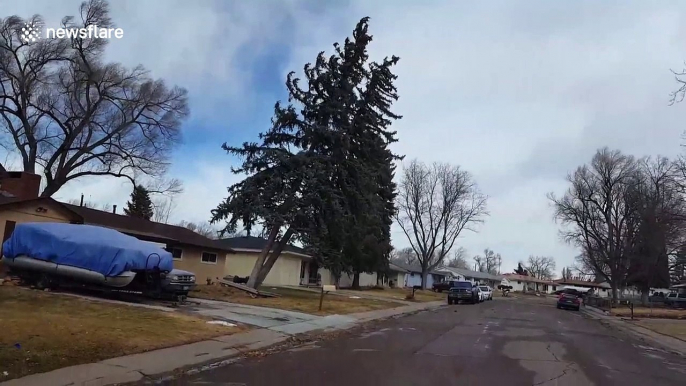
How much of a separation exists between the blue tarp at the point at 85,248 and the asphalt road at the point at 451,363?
26.5 ft

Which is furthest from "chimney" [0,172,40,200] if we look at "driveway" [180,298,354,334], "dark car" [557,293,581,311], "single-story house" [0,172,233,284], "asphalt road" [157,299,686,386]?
"dark car" [557,293,581,311]

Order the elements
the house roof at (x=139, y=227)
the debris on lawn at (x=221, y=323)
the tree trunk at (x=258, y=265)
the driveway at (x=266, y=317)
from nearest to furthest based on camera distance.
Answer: the debris on lawn at (x=221, y=323) < the driveway at (x=266, y=317) < the house roof at (x=139, y=227) < the tree trunk at (x=258, y=265)

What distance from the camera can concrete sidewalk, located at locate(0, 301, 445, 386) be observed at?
8.81m

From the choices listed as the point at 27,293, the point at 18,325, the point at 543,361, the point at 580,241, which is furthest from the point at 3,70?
the point at 580,241

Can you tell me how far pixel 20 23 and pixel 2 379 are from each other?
115 feet

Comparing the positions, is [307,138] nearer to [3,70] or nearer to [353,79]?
[353,79]

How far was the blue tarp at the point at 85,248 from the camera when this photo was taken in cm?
2002

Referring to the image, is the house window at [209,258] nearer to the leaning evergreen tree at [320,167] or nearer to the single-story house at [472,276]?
the leaning evergreen tree at [320,167]

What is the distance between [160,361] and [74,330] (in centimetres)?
266

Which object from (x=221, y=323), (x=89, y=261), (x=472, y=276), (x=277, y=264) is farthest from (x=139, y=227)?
(x=472, y=276)

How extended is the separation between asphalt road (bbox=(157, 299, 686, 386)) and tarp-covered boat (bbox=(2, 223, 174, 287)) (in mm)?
8044

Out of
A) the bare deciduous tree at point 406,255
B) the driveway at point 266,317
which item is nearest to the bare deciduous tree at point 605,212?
the driveway at point 266,317

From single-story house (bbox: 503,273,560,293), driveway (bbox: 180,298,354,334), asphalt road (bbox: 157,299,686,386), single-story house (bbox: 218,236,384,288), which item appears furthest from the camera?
single-story house (bbox: 503,273,560,293)

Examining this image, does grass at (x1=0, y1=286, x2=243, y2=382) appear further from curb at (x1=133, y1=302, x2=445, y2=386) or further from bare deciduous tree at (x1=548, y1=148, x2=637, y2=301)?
bare deciduous tree at (x1=548, y1=148, x2=637, y2=301)
